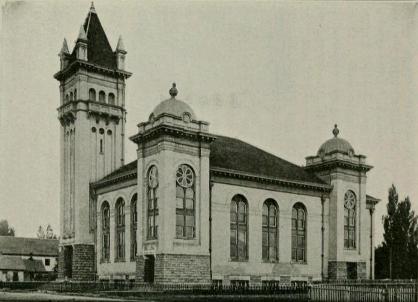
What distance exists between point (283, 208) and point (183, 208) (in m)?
10.4

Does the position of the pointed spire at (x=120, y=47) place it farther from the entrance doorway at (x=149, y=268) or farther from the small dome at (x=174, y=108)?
the entrance doorway at (x=149, y=268)

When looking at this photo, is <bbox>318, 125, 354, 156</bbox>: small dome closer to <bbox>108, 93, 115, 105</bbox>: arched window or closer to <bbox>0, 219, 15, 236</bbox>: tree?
<bbox>108, 93, 115, 105</bbox>: arched window

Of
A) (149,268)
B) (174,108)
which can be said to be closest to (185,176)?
(174,108)

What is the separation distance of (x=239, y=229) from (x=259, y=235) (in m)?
1.98

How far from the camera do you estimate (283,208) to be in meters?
45.8

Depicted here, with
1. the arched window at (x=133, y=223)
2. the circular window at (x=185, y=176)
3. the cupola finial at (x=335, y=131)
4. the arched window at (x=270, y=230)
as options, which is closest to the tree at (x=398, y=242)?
the cupola finial at (x=335, y=131)

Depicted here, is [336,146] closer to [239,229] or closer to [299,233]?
[299,233]

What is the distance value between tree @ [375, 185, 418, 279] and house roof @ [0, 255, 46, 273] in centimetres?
4671

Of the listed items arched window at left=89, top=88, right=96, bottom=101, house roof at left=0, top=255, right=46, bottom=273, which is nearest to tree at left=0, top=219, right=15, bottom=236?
house roof at left=0, top=255, right=46, bottom=273

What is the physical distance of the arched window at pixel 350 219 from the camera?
49281mm

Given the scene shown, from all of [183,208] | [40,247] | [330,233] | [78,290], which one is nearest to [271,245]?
[330,233]

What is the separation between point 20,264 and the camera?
7656 cm

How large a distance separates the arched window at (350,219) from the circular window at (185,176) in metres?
16.7

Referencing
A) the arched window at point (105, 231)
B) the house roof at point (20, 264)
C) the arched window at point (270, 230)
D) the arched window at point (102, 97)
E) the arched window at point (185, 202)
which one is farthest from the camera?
the house roof at point (20, 264)
